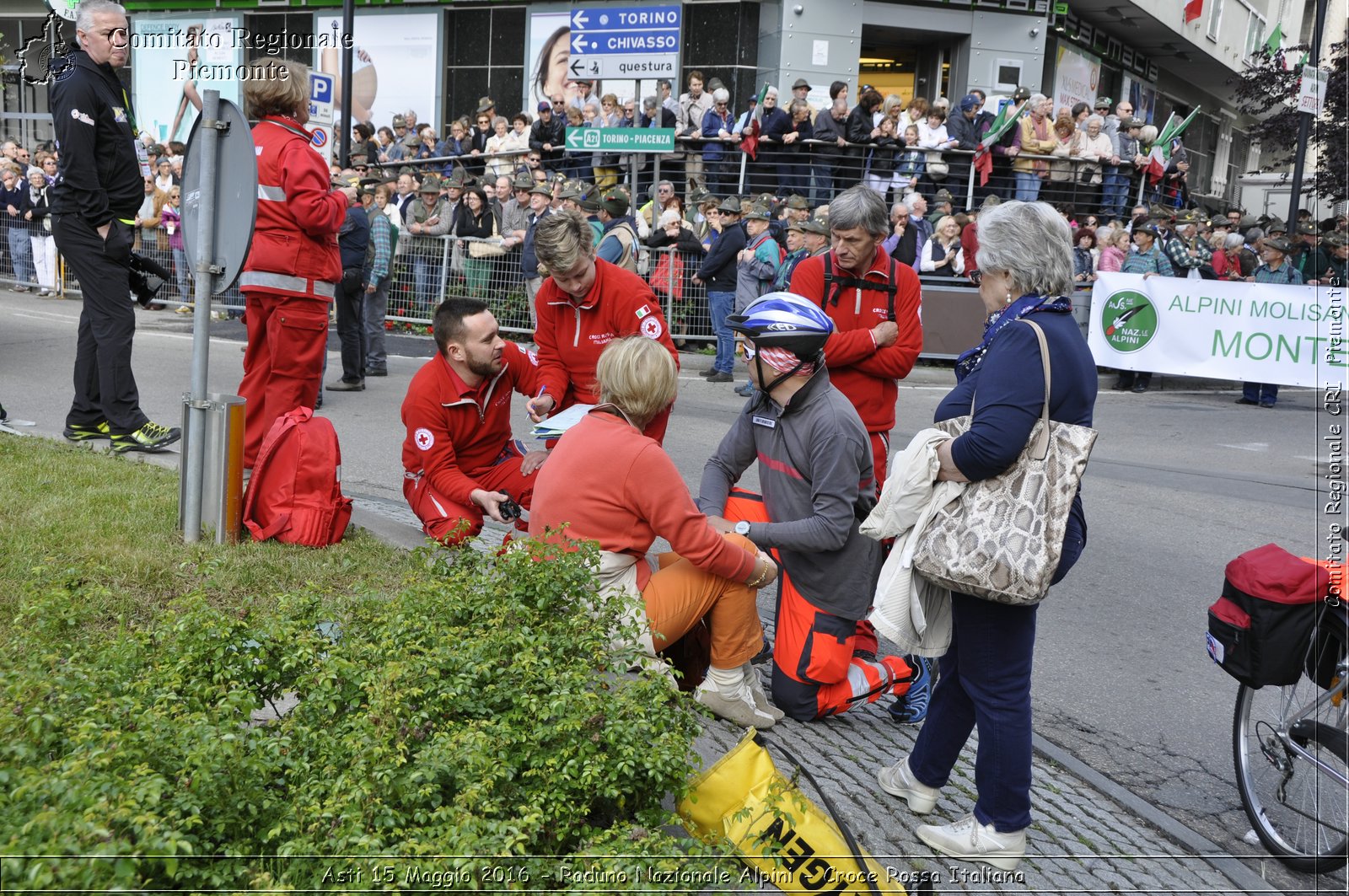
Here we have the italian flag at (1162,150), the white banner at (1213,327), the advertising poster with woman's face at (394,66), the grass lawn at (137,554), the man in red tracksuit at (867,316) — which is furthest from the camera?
the advertising poster with woman's face at (394,66)

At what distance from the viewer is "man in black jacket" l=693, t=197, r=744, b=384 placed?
1402cm

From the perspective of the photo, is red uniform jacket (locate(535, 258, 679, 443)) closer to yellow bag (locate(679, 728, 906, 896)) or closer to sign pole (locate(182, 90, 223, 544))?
sign pole (locate(182, 90, 223, 544))

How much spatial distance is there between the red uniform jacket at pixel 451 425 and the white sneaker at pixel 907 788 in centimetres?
234

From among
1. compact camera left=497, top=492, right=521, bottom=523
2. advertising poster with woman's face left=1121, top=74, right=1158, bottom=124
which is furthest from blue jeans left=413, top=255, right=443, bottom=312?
advertising poster with woman's face left=1121, top=74, right=1158, bottom=124

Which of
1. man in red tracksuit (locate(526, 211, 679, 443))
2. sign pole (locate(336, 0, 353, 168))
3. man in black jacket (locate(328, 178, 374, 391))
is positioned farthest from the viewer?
sign pole (locate(336, 0, 353, 168))

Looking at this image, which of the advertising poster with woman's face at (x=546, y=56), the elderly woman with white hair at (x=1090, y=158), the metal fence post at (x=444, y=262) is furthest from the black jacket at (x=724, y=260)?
the advertising poster with woman's face at (x=546, y=56)

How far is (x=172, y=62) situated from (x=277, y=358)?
28.9 meters

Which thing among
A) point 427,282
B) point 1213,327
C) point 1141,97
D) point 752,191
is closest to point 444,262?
point 427,282

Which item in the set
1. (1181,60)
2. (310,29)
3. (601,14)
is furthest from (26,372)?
(1181,60)

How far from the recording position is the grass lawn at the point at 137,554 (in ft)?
15.0

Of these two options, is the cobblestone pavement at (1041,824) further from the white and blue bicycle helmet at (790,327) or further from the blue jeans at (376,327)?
the blue jeans at (376,327)

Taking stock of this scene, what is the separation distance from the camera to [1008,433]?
336 centimetres

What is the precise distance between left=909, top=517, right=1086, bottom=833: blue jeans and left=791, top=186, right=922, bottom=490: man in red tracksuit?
1.85 metres

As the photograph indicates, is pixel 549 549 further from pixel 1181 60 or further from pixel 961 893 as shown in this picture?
pixel 1181 60
